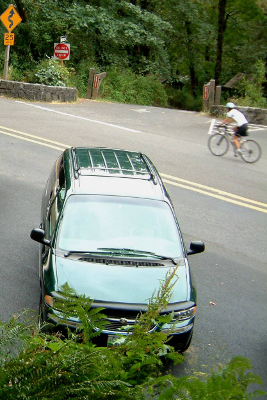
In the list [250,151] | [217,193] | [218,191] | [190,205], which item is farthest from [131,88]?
[190,205]

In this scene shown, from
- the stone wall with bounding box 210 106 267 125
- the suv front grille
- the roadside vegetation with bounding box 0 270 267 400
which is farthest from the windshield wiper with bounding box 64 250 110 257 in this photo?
the stone wall with bounding box 210 106 267 125

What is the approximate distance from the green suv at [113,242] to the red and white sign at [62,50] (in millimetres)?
19913

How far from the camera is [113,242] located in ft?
20.8

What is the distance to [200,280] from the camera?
8086mm

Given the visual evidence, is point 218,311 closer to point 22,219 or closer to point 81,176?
point 81,176

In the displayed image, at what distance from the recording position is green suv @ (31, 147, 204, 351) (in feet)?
18.4

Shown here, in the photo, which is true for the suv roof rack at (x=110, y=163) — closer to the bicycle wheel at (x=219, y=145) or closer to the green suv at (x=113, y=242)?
the green suv at (x=113, y=242)

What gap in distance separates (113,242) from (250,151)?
10.5 meters

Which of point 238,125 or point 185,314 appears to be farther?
point 238,125

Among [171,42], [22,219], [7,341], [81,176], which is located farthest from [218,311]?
[171,42]

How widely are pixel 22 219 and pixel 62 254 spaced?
12.5 feet

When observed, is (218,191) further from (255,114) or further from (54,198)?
(255,114)

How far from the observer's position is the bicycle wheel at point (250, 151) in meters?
16.1

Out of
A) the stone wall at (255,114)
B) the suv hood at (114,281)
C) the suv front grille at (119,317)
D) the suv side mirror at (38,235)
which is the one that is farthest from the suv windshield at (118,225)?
the stone wall at (255,114)
